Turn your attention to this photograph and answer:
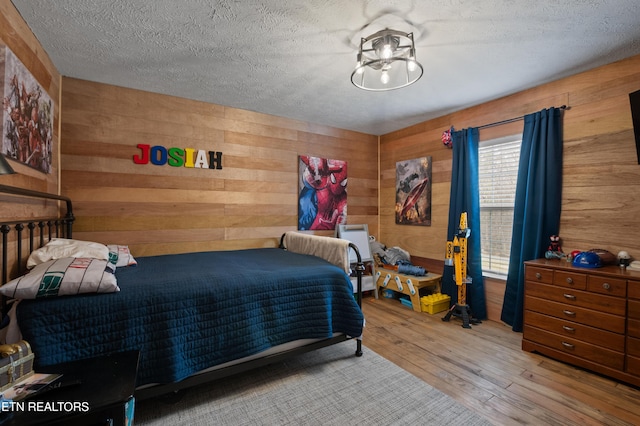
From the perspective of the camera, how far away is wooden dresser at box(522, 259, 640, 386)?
1.88 metres

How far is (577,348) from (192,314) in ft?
8.64

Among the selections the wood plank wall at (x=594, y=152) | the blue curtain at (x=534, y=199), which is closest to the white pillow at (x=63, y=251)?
the blue curtain at (x=534, y=199)

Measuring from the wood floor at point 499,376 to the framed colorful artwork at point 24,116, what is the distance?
2772 millimetres

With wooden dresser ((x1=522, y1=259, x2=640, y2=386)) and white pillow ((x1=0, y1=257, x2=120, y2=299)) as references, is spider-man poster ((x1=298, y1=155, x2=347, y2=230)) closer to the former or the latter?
wooden dresser ((x1=522, y1=259, x2=640, y2=386))

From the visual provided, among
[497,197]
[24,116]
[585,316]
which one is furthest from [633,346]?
[24,116]

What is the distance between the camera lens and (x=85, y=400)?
1.10m

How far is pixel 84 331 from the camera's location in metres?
1.39

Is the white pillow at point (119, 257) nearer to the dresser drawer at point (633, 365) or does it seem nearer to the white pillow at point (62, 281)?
the white pillow at point (62, 281)

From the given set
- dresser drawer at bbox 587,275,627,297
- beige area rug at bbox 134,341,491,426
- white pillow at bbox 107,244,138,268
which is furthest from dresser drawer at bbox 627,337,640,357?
white pillow at bbox 107,244,138,268

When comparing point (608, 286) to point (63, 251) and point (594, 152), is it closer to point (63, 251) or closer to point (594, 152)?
point (594, 152)

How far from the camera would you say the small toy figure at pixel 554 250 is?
248 centimetres

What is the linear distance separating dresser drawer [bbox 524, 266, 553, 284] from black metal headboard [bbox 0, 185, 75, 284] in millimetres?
3351

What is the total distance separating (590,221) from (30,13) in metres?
4.15

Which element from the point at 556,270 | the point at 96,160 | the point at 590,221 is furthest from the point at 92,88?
the point at 590,221
